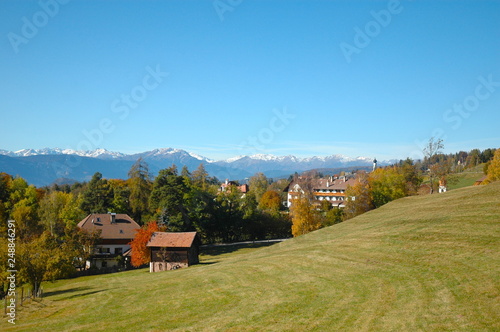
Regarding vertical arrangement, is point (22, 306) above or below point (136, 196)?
below

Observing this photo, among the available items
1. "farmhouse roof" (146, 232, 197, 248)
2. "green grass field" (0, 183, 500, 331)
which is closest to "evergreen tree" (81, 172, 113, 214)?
"farmhouse roof" (146, 232, 197, 248)

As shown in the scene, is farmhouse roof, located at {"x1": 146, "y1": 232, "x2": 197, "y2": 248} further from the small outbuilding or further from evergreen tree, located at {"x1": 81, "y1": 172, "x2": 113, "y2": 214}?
evergreen tree, located at {"x1": 81, "y1": 172, "x2": 113, "y2": 214}

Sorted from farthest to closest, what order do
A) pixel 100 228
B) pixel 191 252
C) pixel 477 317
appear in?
pixel 100 228, pixel 191 252, pixel 477 317

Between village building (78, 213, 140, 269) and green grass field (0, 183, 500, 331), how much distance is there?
29510mm

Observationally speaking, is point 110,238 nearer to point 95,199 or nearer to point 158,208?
point 158,208

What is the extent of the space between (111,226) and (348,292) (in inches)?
2254

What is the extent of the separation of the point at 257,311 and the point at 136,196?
66.9m

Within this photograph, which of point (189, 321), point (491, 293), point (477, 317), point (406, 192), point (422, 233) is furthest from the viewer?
point (406, 192)

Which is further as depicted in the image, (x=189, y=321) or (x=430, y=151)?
(x=430, y=151)

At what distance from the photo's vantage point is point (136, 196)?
82812mm

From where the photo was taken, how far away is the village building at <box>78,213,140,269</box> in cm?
6412

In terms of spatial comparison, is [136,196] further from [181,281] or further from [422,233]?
[422,233]

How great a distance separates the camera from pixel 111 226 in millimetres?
69000

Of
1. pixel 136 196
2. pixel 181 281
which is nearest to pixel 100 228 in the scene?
pixel 136 196
